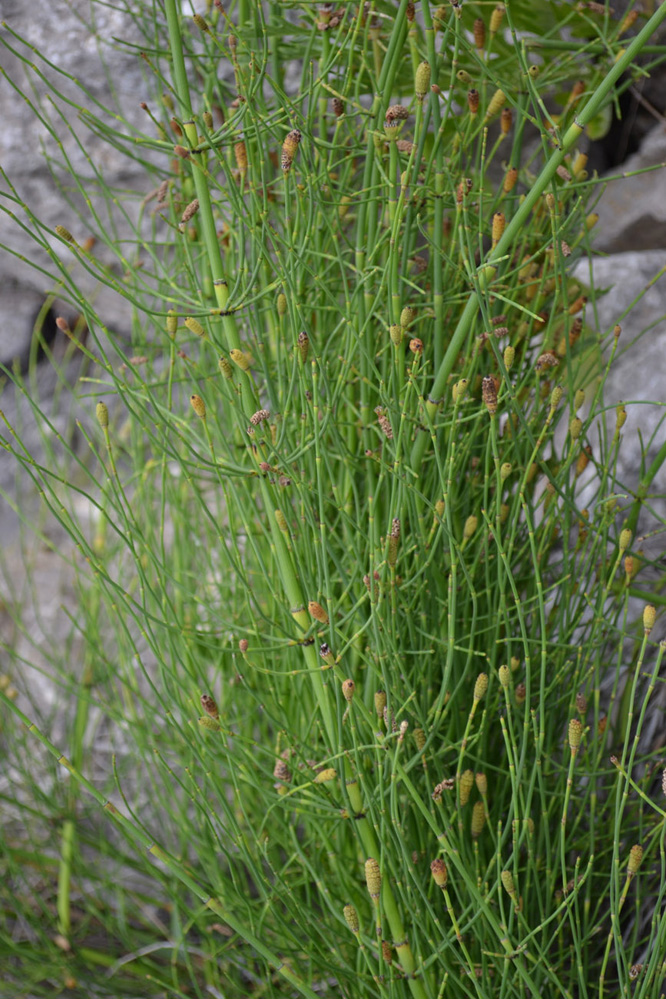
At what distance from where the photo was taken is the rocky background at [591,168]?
109 centimetres

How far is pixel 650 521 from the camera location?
1.01 meters

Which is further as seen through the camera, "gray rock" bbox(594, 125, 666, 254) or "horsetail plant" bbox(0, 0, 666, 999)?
"gray rock" bbox(594, 125, 666, 254)

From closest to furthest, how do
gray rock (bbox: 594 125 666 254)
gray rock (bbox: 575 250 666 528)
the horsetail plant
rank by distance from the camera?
the horsetail plant, gray rock (bbox: 575 250 666 528), gray rock (bbox: 594 125 666 254)

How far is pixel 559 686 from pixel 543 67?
65cm

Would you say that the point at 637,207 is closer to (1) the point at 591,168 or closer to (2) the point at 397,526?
(1) the point at 591,168

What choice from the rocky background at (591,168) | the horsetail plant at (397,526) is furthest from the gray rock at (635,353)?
the horsetail plant at (397,526)

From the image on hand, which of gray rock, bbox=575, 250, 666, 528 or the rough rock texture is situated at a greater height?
the rough rock texture

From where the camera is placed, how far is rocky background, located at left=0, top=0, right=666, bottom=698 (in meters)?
1.09

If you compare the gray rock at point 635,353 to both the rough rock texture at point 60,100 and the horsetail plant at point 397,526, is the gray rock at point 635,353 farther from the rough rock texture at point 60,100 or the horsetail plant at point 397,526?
the rough rock texture at point 60,100

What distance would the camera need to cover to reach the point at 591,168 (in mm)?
1224

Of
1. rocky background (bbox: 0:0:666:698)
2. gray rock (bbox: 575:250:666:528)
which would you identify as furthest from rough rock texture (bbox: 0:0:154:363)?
gray rock (bbox: 575:250:666:528)

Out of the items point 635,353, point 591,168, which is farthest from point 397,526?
point 591,168

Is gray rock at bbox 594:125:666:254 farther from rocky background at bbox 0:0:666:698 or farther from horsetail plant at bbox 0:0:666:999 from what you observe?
horsetail plant at bbox 0:0:666:999

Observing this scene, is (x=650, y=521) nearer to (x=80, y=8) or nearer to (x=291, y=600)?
(x=291, y=600)
